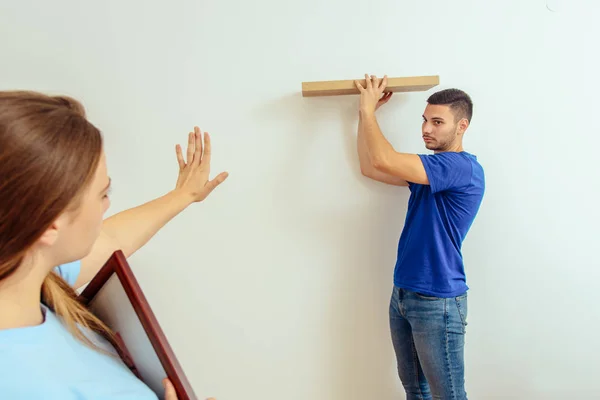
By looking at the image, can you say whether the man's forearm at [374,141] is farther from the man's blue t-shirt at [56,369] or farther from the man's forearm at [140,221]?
the man's blue t-shirt at [56,369]

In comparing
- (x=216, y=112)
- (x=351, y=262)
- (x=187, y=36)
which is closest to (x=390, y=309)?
(x=351, y=262)

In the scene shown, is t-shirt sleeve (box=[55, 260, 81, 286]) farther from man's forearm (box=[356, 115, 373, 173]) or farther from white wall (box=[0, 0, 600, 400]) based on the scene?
man's forearm (box=[356, 115, 373, 173])

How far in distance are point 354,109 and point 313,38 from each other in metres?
0.28

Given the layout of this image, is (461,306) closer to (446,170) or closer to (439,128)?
(446,170)

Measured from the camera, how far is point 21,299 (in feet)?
2.17

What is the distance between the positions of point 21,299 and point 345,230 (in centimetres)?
112

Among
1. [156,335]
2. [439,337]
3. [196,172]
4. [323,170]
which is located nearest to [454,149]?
[323,170]

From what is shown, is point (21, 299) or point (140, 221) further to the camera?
point (140, 221)

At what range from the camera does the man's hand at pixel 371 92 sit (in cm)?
140

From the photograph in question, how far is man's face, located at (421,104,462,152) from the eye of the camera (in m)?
1.39

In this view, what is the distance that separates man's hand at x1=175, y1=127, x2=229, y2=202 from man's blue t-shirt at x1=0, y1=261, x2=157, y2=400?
1.57ft

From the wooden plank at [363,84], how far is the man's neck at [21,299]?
1.00 meters

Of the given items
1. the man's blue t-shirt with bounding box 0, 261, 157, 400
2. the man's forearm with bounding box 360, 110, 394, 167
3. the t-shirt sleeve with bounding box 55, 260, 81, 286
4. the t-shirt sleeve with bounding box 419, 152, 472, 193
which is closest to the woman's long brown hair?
the man's blue t-shirt with bounding box 0, 261, 157, 400

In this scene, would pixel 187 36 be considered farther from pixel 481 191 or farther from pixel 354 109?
pixel 481 191
